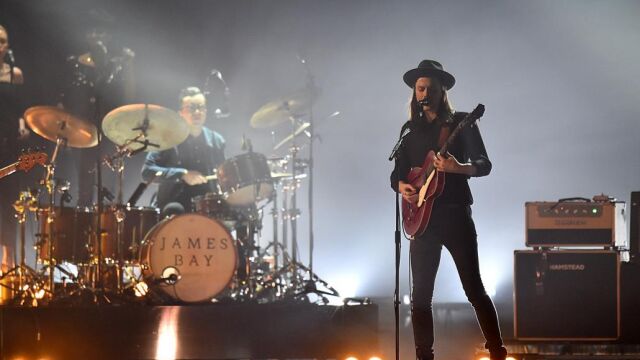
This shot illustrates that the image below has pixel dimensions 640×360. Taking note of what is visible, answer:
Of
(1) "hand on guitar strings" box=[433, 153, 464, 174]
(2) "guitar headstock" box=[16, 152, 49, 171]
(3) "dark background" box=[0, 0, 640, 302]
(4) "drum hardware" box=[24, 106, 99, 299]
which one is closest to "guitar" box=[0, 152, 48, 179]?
(2) "guitar headstock" box=[16, 152, 49, 171]

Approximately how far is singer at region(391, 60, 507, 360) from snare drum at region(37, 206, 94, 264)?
144 inches

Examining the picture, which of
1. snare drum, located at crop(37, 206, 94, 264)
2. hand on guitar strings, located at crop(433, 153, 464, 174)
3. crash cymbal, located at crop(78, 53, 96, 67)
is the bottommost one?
snare drum, located at crop(37, 206, 94, 264)

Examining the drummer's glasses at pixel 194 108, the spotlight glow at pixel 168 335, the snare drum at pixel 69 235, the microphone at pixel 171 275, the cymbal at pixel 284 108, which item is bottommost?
the spotlight glow at pixel 168 335

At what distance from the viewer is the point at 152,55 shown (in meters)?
9.82

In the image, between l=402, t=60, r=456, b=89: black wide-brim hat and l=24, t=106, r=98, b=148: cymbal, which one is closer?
l=402, t=60, r=456, b=89: black wide-brim hat

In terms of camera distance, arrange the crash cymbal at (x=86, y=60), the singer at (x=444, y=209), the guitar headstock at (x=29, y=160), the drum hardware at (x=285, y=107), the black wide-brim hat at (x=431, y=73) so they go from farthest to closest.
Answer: the crash cymbal at (x=86, y=60), the drum hardware at (x=285, y=107), the guitar headstock at (x=29, y=160), the black wide-brim hat at (x=431, y=73), the singer at (x=444, y=209)

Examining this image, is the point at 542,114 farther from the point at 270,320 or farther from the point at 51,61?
the point at 51,61

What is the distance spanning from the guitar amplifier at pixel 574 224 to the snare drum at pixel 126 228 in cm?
327

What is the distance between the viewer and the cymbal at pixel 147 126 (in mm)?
7691

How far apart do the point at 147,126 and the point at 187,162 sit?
1.30 m

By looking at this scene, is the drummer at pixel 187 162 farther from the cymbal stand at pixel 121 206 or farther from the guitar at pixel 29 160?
the guitar at pixel 29 160

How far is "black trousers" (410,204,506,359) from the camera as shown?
15.7 ft

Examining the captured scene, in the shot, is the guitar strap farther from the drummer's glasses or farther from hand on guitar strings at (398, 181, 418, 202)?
the drummer's glasses

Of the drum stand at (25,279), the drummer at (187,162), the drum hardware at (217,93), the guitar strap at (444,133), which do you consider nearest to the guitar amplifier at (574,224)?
the guitar strap at (444,133)
